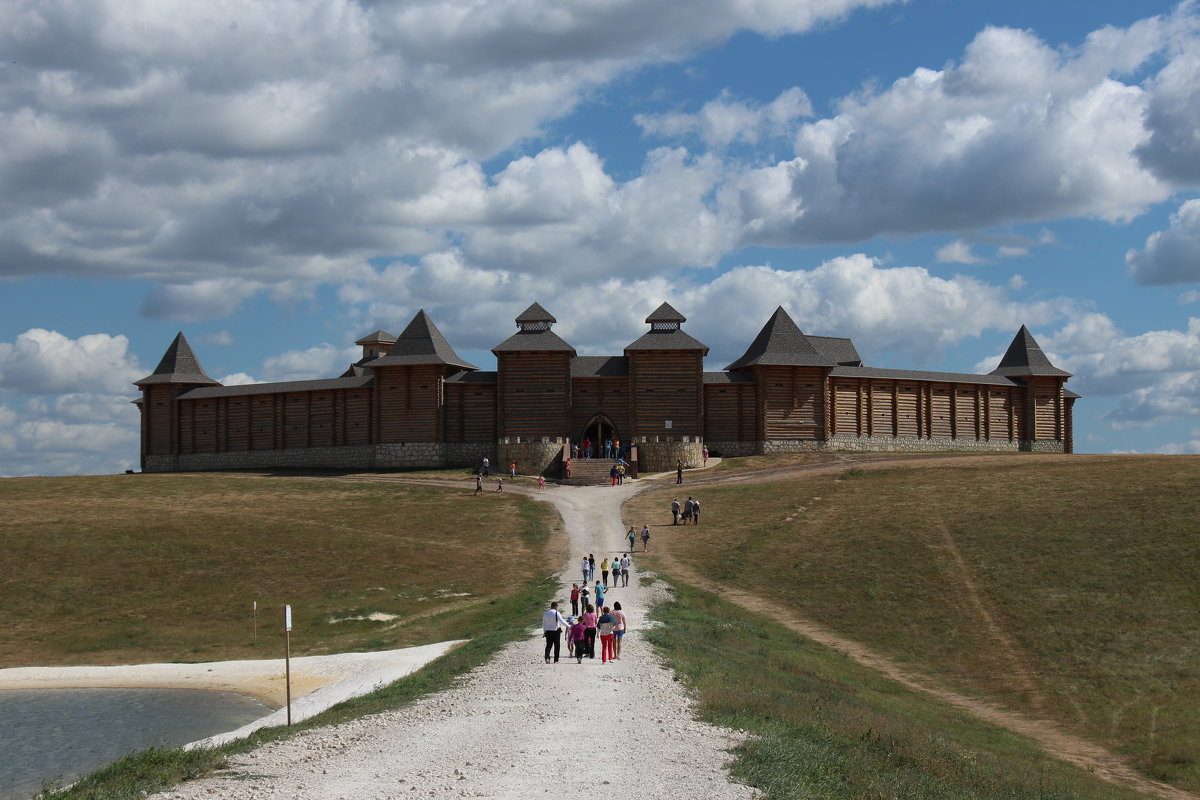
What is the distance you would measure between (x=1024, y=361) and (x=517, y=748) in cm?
7299

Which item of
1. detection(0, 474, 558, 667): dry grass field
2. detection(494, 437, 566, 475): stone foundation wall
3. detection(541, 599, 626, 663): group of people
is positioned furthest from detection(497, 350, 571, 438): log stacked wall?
detection(541, 599, 626, 663): group of people

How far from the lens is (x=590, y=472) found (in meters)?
66.7

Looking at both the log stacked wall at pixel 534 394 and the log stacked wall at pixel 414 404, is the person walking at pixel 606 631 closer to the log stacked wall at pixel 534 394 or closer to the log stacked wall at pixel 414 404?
the log stacked wall at pixel 534 394

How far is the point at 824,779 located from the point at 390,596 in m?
28.9

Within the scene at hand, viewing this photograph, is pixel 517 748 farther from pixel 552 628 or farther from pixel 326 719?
pixel 552 628

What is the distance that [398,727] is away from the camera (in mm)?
19609

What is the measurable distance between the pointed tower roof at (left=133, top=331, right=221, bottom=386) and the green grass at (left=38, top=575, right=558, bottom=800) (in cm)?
4978

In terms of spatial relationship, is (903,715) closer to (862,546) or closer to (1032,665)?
(1032,665)

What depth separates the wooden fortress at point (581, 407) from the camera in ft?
234

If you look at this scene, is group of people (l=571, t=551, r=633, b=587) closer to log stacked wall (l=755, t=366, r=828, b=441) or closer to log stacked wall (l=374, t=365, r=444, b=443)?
log stacked wall (l=755, t=366, r=828, b=441)

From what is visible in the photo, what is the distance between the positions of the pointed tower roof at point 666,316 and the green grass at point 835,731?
1593 inches

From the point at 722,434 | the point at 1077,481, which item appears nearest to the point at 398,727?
the point at 1077,481

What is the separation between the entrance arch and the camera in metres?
72.6

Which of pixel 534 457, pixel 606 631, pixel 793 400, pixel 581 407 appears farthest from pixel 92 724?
pixel 793 400
